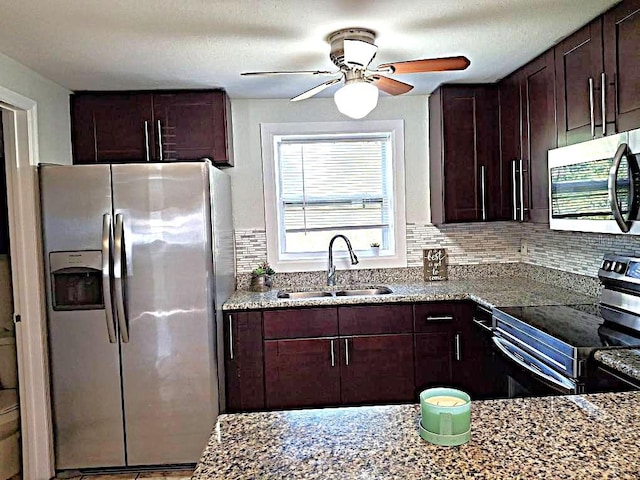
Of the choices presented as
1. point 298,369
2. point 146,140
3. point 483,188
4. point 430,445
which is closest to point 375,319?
point 298,369

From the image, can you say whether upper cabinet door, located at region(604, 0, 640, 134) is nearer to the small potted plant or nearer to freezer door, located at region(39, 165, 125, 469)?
the small potted plant

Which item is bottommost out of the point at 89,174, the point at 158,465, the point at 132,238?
the point at 158,465

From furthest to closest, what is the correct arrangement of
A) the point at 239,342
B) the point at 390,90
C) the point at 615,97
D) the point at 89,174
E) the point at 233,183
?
1. the point at 233,183
2. the point at 239,342
3. the point at 89,174
4. the point at 390,90
5. the point at 615,97

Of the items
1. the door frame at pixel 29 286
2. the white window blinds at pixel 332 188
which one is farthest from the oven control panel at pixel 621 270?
the door frame at pixel 29 286

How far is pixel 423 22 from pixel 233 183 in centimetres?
195

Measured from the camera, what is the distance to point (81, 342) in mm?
2922

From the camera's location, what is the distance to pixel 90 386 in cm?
294

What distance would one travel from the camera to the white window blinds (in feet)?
12.8

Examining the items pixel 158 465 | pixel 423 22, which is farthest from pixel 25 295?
pixel 423 22

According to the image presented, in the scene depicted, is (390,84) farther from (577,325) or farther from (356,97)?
(577,325)

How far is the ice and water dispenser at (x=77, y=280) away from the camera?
288 centimetres

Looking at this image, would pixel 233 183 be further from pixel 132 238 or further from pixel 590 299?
pixel 590 299

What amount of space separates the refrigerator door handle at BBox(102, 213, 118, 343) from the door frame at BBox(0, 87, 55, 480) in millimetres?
378

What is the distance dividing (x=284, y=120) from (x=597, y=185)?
2.22 metres
